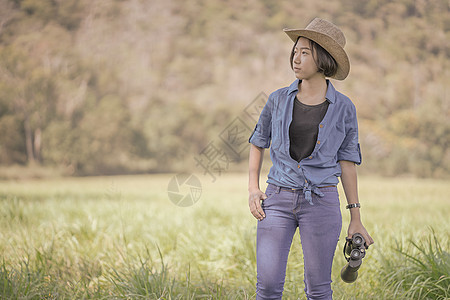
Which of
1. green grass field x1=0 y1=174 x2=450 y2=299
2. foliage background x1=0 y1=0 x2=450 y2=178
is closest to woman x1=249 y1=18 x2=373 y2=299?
green grass field x1=0 y1=174 x2=450 y2=299

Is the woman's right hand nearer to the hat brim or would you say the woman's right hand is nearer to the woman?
the woman

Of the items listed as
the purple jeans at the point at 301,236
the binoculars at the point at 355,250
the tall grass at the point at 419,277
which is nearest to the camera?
the purple jeans at the point at 301,236

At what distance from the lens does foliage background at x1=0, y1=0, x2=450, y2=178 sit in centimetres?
1411

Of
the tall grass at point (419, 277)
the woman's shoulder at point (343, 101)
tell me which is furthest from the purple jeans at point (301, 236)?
the tall grass at point (419, 277)

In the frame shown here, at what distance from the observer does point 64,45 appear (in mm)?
16609

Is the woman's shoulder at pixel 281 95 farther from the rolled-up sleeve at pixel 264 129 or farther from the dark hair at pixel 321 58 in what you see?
the dark hair at pixel 321 58

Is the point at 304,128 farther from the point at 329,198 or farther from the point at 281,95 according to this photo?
the point at 329,198

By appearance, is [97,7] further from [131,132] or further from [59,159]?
[59,159]

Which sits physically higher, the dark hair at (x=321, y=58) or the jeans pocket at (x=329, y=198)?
the dark hair at (x=321, y=58)

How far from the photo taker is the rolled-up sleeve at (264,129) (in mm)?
2088

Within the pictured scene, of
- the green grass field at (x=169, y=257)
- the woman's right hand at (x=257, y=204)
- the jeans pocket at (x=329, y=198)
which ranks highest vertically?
the jeans pocket at (x=329, y=198)

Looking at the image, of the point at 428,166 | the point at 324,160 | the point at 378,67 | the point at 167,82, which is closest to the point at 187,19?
the point at 167,82

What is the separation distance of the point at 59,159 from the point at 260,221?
13645 millimetres

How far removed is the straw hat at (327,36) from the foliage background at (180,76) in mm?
11906
